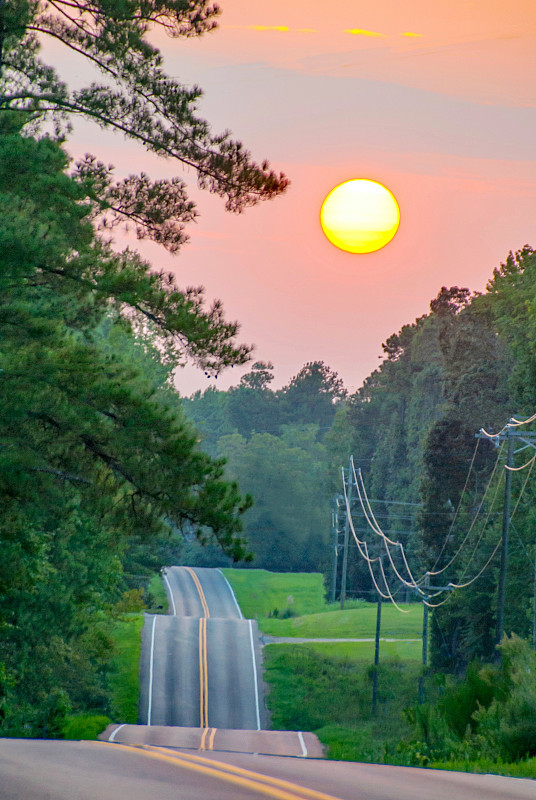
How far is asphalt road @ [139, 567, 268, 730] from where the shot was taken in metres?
43.5

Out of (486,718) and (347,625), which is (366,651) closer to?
(347,625)

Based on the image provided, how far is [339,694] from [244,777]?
38093 mm

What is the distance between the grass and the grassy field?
1064cm

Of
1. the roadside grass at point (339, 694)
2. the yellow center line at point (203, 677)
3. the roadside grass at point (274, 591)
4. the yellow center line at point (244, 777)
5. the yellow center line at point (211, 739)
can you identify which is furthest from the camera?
the roadside grass at point (274, 591)

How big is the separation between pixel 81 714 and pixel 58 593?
13424 millimetres

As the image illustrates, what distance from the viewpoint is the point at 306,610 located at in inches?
3199

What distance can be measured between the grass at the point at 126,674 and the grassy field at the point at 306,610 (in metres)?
10.6

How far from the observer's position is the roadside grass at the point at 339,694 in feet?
126

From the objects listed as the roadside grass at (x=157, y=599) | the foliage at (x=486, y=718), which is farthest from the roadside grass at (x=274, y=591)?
the foliage at (x=486, y=718)

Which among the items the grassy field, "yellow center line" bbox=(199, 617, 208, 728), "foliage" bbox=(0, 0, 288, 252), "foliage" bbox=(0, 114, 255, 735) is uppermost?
"foliage" bbox=(0, 0, 288, 252)

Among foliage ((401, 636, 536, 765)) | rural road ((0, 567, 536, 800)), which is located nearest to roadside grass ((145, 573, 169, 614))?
foliage ((401, 636, 536, 765))

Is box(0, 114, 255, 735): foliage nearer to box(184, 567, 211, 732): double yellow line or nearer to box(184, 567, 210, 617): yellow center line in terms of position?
box(184, 567, 211, 732): double yellow line

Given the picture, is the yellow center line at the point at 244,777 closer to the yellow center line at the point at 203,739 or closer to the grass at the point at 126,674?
the yellow center line at the point at 203,739

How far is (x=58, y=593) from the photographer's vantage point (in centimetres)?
2662
